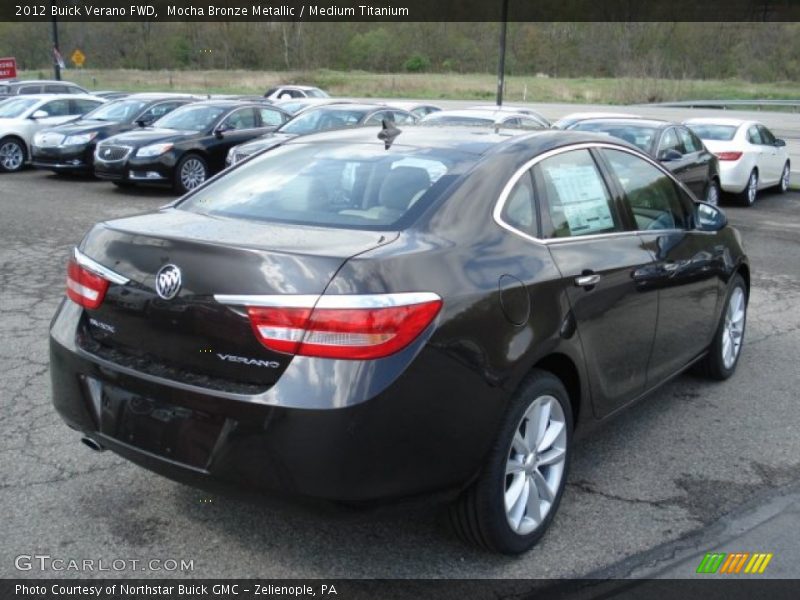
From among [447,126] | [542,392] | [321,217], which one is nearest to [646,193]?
[447,126]

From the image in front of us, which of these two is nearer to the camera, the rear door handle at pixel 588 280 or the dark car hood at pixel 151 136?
the rear door handle at pixel 588 280

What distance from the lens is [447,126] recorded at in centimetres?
450

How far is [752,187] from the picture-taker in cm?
1452

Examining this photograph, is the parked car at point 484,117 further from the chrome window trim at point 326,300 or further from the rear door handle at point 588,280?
the chrome window trim at point 326,300

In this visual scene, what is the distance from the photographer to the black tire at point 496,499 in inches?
125

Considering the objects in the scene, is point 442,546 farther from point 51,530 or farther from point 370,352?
point 51,530

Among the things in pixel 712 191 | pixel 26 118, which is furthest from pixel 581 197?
pixel 26 118

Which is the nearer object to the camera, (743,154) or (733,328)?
(733,328)

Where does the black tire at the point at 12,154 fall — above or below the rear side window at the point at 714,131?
below

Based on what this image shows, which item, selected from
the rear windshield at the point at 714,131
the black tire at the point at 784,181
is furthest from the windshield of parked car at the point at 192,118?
the black tire at the point at 784,181

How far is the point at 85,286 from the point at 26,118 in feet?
52.7

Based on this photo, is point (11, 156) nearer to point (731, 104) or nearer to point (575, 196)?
point (575, 196)

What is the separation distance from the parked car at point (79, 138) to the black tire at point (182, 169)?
2.40 meters

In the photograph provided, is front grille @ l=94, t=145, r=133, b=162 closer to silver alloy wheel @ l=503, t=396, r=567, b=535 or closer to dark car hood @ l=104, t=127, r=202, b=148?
dark car hood @ l=104, t=127, r=202, b=148
